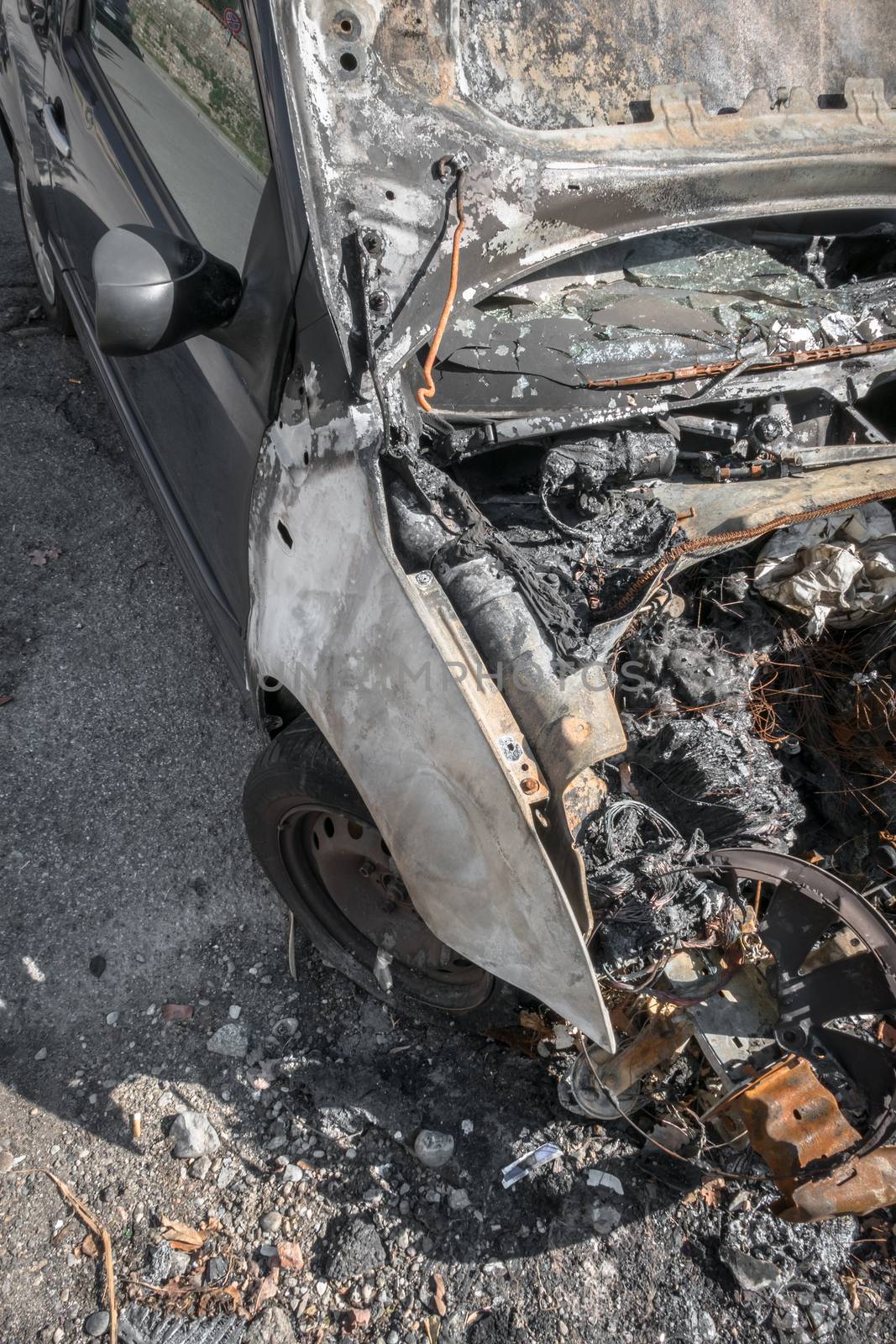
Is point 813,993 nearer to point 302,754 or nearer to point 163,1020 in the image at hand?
point 302,754

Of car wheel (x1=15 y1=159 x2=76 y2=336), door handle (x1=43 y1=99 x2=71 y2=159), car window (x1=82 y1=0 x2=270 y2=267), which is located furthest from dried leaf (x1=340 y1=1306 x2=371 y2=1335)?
car wheel (x1=15 y1=159 x2=76 y2=336)

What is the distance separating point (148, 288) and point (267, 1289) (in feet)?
7.29

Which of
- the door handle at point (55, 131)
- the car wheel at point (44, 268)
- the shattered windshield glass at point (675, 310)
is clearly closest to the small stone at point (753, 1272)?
the shattered windshield glass at point (675, 310)

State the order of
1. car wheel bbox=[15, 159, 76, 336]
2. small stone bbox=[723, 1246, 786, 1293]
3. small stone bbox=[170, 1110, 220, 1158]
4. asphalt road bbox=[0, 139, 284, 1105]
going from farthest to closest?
1. car wheel bbox=[15, 159, 76, 336]
2. asphalt road bbox=[0, 139, 284, 1105]
3. small stone bbox=[170, 1110, 220, 1158]
4. small stone bbox=[723, 1246, 786, 1293]

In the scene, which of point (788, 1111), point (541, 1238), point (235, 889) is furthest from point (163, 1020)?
point (788, 1111)

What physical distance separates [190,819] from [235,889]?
0.93 feet

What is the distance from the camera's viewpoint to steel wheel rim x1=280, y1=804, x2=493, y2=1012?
2227mm

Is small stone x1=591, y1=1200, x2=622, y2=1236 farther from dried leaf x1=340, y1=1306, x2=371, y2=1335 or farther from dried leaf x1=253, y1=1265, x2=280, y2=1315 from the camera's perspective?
dried leaf x1=253, y1=1265, x2=280, y2=1315

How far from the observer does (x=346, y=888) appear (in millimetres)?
2438

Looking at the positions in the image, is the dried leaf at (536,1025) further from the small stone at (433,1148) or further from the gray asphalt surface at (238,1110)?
the small stone at (433,1148)

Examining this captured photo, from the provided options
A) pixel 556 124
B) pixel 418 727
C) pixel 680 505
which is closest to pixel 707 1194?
pixel 418 727

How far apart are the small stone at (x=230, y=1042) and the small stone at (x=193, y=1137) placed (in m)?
0.18

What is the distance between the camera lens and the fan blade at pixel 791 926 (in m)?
1.90

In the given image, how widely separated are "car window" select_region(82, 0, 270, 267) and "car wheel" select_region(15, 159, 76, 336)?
1.28 meters
